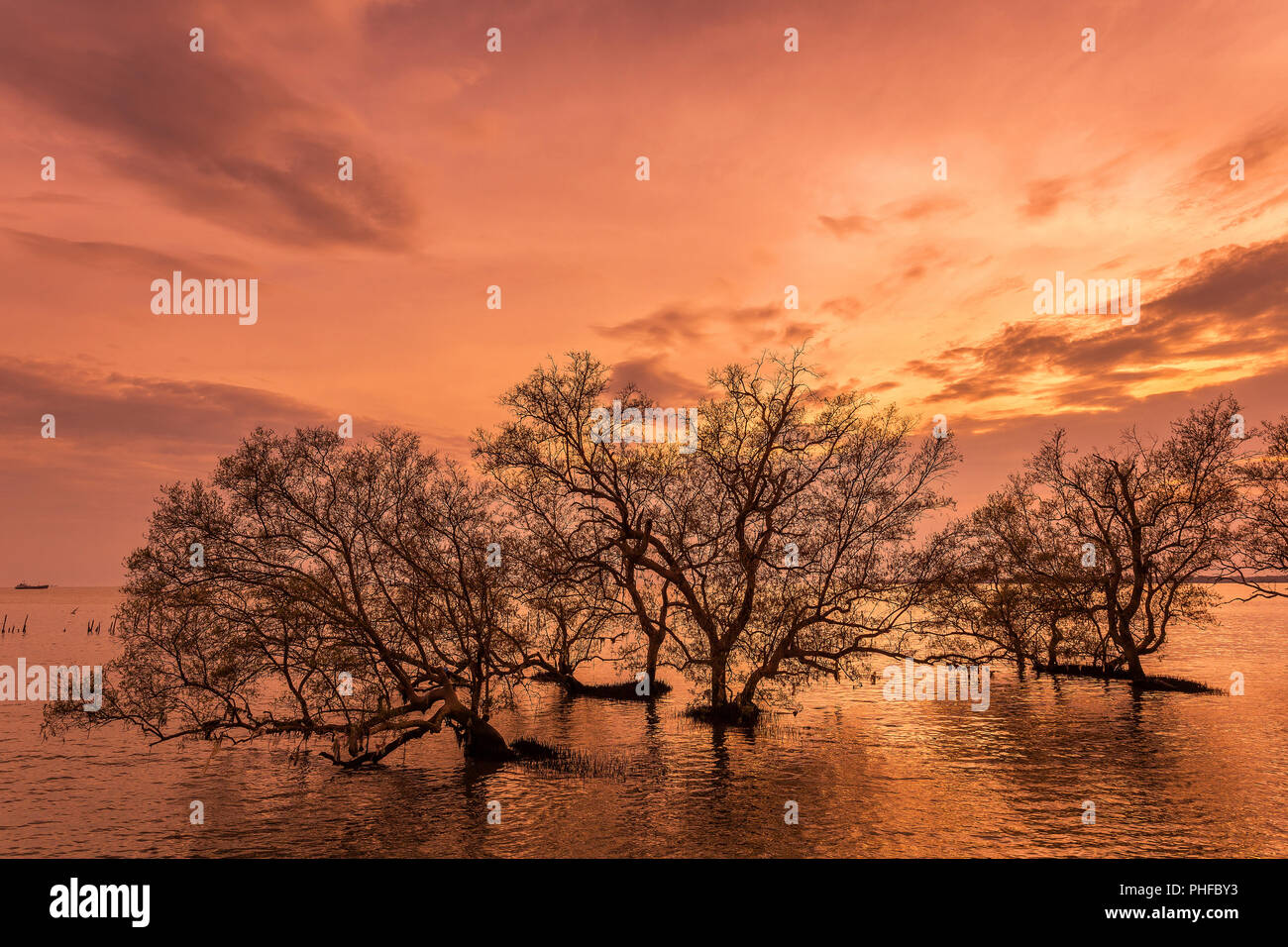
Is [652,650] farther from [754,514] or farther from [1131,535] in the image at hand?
[1131,535]

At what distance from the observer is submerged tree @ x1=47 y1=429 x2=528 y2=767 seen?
90.8 ft

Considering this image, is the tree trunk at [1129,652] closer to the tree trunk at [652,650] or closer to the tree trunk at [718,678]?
the tree trunk at [718,678]

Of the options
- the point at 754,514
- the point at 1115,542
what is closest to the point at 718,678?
the point at 754,514

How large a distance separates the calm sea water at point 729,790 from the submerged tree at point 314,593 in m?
3.58

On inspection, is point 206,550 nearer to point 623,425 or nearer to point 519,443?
point 519,443

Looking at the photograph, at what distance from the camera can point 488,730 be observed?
35.5 metres

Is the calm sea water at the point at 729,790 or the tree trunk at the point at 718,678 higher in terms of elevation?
the tree trunk at the point at 718,678

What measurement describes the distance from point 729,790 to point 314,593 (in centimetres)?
1835

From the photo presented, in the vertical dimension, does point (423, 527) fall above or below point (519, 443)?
below

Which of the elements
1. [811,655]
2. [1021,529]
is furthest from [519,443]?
[1021,529]

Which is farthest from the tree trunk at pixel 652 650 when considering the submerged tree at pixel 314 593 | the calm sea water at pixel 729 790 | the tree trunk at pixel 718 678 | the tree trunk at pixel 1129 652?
the tree trunk at pixel 1129 652

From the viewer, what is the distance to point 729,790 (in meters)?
29.1

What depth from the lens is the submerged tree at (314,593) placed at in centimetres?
2769
